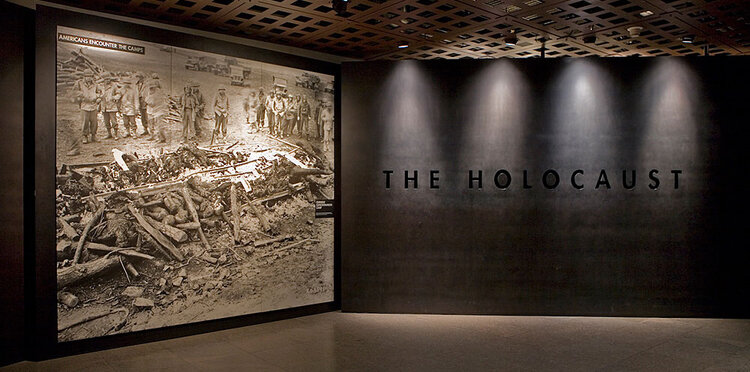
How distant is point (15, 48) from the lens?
5605 mm

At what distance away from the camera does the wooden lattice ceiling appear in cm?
599

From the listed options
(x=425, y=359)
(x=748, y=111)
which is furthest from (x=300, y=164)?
(x=748, y=111)

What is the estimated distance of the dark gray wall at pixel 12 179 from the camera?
18.1 ft

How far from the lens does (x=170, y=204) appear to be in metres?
6.44

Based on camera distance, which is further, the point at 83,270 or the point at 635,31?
the point at 635,31

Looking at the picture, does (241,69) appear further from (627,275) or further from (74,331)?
(627,275)

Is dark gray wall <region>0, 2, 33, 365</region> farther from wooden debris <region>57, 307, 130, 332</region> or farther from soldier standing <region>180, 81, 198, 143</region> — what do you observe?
soldier standing <region>180, 81, 198, 143</region>

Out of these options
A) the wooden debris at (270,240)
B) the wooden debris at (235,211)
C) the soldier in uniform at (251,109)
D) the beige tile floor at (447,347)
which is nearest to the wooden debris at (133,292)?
the beige tile floor at (447,347)

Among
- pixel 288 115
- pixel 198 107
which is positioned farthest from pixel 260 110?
pixel 198 107

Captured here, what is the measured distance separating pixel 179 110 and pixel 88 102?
3.34 ft

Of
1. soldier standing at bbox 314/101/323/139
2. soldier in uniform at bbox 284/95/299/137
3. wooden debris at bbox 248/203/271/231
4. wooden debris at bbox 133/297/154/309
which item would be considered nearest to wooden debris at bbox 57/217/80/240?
wooden debris at bbox 133/297/154/309

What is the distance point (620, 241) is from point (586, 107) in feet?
6.56

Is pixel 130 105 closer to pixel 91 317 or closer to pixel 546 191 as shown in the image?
pixel 91 317

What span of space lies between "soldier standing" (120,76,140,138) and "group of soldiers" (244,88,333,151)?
1422 millimetres
